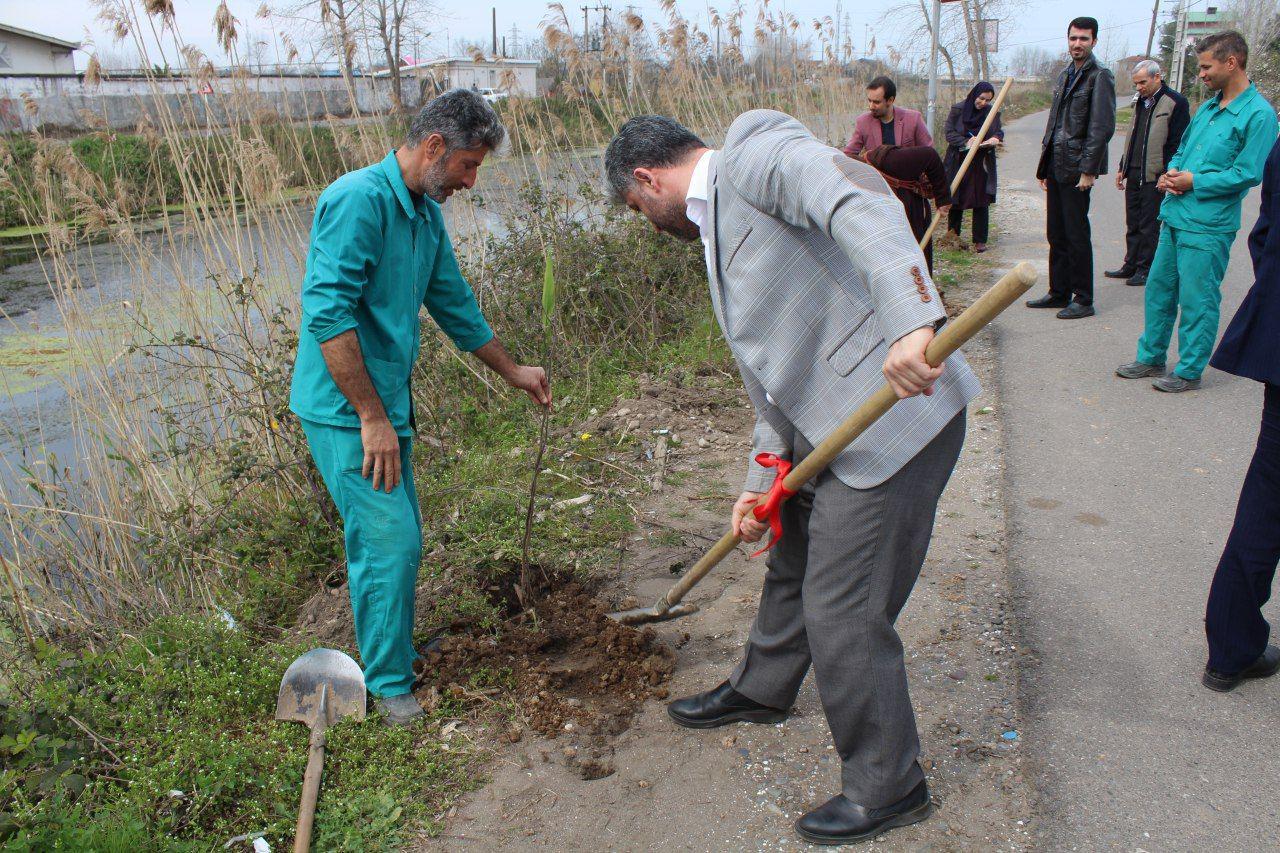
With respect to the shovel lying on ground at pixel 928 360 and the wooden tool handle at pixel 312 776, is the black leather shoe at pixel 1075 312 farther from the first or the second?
the wooden tool handle at pixel 312 776

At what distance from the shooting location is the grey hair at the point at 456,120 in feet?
9.32

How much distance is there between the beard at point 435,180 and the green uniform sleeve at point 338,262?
22cm

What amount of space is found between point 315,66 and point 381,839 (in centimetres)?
473

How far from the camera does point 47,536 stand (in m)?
4.29

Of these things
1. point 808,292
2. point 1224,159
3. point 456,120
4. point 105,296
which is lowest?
point 105,296

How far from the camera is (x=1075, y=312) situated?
7238 mm

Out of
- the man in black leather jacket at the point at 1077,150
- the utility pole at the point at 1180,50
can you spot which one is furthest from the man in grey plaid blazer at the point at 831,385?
the utility pole at the point at 1180,50

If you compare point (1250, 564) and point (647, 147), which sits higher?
point (647, 147)

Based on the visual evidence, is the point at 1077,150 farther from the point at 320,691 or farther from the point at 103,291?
the point at 103,291

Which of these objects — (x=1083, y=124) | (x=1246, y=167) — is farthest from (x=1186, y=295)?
(x=1083, y=124)

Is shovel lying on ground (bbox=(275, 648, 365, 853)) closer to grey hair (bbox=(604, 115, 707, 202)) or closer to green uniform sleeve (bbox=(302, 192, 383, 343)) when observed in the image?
green uniform sleeve (bbox=(302, 192, 383, 343))

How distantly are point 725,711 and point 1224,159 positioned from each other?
4.58 m

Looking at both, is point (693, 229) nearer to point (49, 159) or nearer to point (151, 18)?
point (151, 18)

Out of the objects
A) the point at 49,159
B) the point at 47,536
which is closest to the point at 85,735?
Result: the point at 47,536
